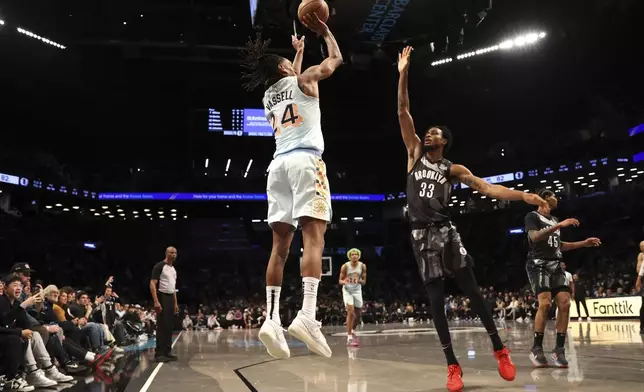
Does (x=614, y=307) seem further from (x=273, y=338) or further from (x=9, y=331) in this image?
(x=9, y=331)

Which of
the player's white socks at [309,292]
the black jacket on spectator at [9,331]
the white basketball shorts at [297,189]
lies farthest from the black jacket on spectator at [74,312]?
the player's white socks at [309,292]

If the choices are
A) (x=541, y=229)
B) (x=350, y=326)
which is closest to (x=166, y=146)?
(x=350, y=326)

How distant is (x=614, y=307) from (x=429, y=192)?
50.3 feet

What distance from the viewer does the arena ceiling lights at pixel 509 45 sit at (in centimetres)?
1855

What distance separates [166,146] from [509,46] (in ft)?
54.1

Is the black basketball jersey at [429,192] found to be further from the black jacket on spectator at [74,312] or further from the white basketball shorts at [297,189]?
the black jacket on spectator at [74,312]

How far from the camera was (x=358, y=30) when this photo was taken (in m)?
13.0

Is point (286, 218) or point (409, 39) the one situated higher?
point (409, 39)

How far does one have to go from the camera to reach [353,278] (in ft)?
Answer: 31.3

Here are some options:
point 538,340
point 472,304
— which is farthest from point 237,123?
point 472,304

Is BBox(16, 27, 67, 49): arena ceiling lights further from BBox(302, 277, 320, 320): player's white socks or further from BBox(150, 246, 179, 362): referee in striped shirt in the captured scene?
BBox(302, 277, 320, 320): player's white socks

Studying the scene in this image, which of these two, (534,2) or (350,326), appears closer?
(350,326)

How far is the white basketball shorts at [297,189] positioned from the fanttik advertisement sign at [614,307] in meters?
15.1

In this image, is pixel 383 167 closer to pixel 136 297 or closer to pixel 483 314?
pixel 136 297
